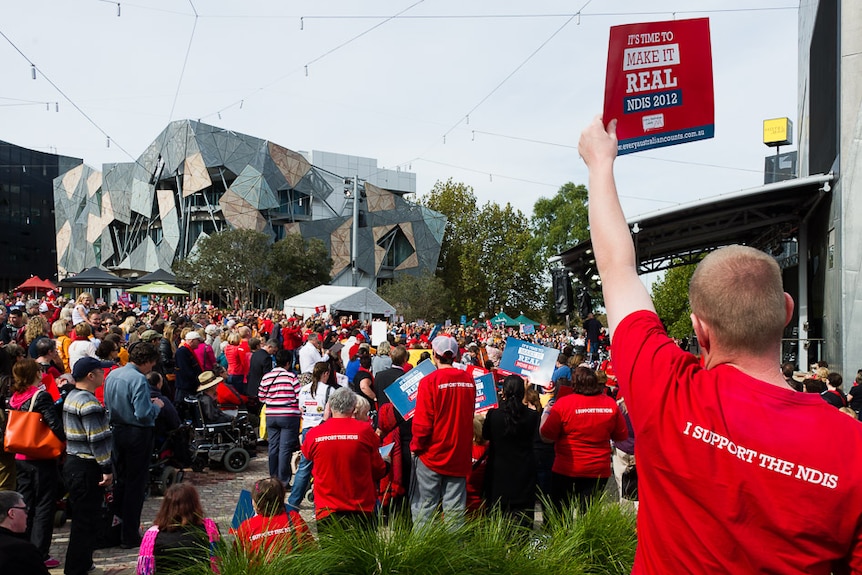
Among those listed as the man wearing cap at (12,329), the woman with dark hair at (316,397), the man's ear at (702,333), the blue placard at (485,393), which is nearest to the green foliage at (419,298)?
the man wearing cap at (12,329)

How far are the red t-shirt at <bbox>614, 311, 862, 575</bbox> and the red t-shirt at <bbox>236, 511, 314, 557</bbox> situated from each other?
7.74 feet

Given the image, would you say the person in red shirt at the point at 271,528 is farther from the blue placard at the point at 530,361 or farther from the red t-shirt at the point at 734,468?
the blue placard at the point at 530,361

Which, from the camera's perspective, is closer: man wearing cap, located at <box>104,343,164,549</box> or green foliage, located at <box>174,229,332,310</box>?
man wearing cap, located at <box>104,343,164,549</box>

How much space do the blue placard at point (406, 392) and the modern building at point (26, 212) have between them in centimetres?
7603

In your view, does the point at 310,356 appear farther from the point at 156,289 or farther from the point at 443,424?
the point at 156,289

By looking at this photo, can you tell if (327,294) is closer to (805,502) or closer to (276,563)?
(276,563)

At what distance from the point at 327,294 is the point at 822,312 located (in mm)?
20586

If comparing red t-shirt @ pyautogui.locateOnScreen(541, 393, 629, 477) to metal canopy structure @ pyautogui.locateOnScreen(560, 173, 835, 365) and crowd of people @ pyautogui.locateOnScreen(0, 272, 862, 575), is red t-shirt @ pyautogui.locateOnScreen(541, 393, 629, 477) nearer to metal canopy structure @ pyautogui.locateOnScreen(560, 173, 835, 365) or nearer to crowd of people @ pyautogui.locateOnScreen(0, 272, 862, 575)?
crowd of people @ pyautogui.locateOnScreen(0, 272, 862, 575)

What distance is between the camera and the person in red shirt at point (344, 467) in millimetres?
5094

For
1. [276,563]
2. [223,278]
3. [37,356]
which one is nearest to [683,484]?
[276,563]

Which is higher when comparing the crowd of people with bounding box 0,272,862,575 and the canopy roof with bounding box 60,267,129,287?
the canopy roof with bounding box 60,267,129,287

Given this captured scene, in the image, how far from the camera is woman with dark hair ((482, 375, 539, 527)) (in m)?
6.01

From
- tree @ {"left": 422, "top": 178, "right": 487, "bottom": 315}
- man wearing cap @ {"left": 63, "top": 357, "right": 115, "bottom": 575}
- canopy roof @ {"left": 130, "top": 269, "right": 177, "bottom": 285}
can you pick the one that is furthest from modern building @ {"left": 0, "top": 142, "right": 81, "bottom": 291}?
man wearing cap @ {"left": 63, "top": 357, "right": 115, "bottom": 575}

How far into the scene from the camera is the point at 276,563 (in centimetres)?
336
